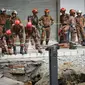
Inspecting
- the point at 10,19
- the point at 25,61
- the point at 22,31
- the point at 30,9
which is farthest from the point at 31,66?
the point at 30,9

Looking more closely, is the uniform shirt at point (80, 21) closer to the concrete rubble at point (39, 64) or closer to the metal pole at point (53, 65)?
the concrete rubble at point (39, 64)

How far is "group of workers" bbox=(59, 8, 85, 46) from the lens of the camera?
1066 centimetres

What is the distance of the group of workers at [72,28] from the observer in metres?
10.7

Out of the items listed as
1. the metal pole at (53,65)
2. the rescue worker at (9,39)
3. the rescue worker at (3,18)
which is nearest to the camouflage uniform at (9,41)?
the rescue worker at (9,39)

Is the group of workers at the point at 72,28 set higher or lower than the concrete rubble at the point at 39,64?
higher

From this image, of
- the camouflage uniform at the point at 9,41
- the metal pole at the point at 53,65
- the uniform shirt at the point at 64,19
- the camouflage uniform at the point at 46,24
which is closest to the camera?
the metal pole at the point at 53,65

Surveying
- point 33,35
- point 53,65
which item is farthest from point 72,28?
point 53,65

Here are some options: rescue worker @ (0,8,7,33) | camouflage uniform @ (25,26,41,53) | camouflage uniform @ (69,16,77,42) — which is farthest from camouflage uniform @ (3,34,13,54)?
camouflage uniform @ (69,16,77,42)

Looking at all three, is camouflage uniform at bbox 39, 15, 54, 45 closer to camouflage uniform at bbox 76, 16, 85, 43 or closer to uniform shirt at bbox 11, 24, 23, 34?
camouflage uniform at bbox 76, 16, 85, 43

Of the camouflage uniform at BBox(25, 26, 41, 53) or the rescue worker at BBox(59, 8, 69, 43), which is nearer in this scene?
the camouflage uniform at BBox(25, 26, 41, 53)

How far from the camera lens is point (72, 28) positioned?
1079 centimetres

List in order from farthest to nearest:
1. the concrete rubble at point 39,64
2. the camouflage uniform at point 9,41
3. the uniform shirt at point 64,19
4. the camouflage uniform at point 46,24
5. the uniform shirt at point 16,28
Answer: the uniform shirt at point 64,19
the camouflage uniform at point 46,24
the uniform shirt at point 16,28
the camouflage uniform at point 9,41
the concrete rubble at point 39,64

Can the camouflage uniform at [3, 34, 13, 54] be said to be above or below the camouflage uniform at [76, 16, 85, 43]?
below

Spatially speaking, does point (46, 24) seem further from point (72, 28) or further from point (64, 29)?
point (72, 28)
